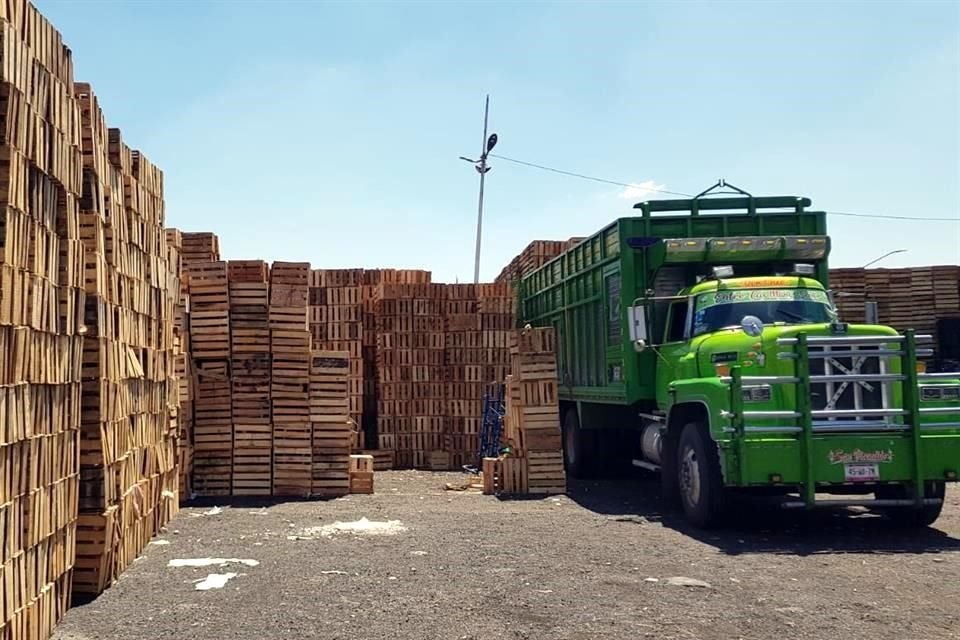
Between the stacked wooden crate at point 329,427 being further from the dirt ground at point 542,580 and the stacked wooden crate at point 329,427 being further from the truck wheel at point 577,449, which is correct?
the truck wheel at point 577,449

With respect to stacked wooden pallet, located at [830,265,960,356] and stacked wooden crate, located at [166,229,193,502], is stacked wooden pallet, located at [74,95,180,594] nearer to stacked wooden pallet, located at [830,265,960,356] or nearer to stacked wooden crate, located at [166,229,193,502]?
stacked wooden crate, located at [166,229,193,502]

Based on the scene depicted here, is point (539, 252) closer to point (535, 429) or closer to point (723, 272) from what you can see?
point (535, 429)

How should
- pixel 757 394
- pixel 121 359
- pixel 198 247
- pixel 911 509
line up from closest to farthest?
pixel 121 359 → pixel 757 394 → pixel 911 509 → pixel 198 247

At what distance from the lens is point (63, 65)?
748 centimetres

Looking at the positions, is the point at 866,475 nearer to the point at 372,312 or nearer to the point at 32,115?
the point at 32,115

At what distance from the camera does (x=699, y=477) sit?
34.5 feet

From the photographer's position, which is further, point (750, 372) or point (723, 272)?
point (723, 272)

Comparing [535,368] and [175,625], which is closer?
[175,625]

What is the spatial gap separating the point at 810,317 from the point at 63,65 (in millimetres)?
8745

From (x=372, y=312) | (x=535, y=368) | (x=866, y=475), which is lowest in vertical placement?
(x=866, y=475)

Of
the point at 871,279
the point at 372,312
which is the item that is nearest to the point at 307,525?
the point at 372,312

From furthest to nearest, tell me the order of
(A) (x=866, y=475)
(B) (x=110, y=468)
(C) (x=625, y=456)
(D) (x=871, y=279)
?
(D) (x=871, y=279)
(C) (x=625, y=456)
(A) (x=866, y=475)
(B) (x=110, y=468)

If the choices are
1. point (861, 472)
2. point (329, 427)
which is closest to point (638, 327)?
point (861, 472)

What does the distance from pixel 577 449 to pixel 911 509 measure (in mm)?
6533
